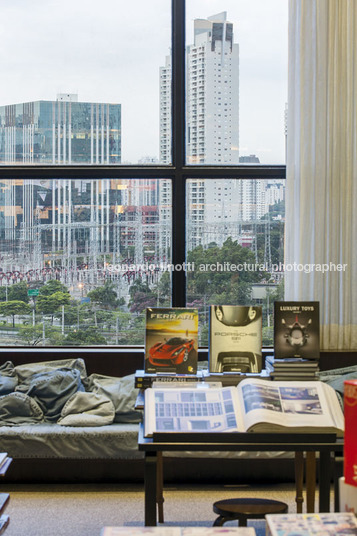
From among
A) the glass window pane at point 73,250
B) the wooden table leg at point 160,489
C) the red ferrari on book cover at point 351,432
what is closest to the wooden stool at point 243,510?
the wooden table leg at point 160,489

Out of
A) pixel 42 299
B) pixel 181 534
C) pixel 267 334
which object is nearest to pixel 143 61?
pixel 42 299

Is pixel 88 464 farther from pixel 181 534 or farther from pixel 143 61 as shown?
pixel 143 61

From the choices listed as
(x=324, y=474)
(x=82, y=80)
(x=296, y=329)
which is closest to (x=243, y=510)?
(x=324, y=474)

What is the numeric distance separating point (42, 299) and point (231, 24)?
8.25ft

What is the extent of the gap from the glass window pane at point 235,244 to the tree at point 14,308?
1.23 meters

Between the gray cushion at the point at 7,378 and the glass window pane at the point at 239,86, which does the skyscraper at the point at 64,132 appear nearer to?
the glass window pane at the point at 239,86

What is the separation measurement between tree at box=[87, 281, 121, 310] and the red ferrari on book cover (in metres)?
3.29

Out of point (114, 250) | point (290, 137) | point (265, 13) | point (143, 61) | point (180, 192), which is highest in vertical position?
point (265, 13)

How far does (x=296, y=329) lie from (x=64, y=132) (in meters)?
2.49

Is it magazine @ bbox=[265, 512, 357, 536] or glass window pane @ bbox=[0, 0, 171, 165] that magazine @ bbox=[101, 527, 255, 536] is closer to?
magazine @ bbox=[265, 512, 357, 536]

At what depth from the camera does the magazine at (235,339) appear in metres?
3.16

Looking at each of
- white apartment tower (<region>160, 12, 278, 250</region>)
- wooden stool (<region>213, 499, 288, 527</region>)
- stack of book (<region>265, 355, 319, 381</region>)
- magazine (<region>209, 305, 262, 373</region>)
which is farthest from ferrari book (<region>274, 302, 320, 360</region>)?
white apartment tower (<region>160, 12, 278, 250</region>)

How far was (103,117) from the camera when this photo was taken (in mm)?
4758

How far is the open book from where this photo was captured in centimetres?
225
